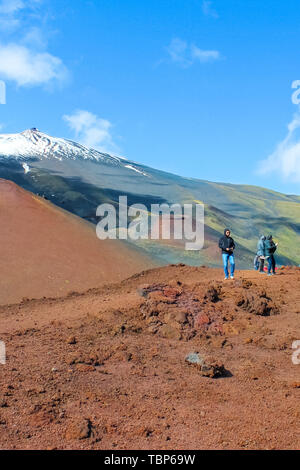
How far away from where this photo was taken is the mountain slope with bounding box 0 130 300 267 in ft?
130

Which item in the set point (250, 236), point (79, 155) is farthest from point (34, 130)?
point (250, 236)

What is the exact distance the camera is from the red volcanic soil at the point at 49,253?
33.3 feet

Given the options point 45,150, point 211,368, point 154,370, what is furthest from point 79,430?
point 45,150

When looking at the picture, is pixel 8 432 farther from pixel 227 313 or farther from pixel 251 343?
pixel 227 313

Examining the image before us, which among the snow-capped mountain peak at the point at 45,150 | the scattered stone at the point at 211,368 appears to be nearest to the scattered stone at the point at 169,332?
the scattered stone at the point at 211,368

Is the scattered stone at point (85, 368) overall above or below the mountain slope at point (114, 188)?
below

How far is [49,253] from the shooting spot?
1101 centimetres

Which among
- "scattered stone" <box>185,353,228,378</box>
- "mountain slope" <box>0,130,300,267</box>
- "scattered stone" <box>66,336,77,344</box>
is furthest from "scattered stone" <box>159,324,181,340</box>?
"mountain slope" <box>0,130,300,267</box>

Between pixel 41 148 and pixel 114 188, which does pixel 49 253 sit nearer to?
pixel 114 188

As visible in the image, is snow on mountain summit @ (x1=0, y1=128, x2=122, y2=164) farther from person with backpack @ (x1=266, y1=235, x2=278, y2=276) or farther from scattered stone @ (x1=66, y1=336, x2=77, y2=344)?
scattered stone @ (x1=66, y1=336, x2=77, y2=344)

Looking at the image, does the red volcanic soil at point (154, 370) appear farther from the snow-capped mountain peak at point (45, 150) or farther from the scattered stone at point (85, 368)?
the snow-capped mountain peak at point (45, 150)

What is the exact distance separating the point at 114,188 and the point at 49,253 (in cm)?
3675

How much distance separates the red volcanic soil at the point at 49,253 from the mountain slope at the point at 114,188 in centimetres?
1679

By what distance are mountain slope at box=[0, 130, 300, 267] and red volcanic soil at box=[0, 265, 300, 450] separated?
67.9 feet
